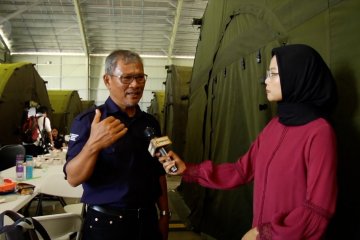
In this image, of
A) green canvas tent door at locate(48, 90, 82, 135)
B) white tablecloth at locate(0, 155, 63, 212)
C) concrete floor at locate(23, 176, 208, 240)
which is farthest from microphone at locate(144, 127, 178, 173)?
green canvas tent door at locate(48, 90, 82, 135)

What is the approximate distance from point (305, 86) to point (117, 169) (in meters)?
0.99

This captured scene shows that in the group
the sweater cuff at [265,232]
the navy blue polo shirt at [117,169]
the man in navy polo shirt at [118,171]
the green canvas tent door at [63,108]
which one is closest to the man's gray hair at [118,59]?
the man in navy polo shirt at [118,171]

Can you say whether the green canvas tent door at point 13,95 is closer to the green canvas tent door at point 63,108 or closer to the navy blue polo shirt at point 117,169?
the green canvas tent door at point 63,108

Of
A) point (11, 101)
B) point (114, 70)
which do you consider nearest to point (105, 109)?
point (114, 70)

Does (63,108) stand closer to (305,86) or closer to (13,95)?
(13,95)

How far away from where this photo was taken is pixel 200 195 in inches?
167

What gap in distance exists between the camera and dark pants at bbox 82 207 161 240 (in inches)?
65.9

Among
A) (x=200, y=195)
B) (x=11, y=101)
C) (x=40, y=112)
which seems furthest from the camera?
(x=40, y=112)

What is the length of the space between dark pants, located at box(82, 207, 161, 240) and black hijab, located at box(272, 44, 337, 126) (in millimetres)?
937

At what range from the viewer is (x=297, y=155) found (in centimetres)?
117

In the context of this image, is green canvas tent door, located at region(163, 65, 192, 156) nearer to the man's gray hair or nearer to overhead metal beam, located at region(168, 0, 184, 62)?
overhead metal beam, located at region(168, 0, 184, 62)

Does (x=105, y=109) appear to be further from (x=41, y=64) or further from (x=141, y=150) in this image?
(x=41, y=64)

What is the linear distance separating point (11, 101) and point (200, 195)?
4.87 meters

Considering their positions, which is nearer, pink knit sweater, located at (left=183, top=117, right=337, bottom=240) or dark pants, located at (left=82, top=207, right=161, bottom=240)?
pink knit sweater, located at (left=183, top=117, right=337, bottom=240)
